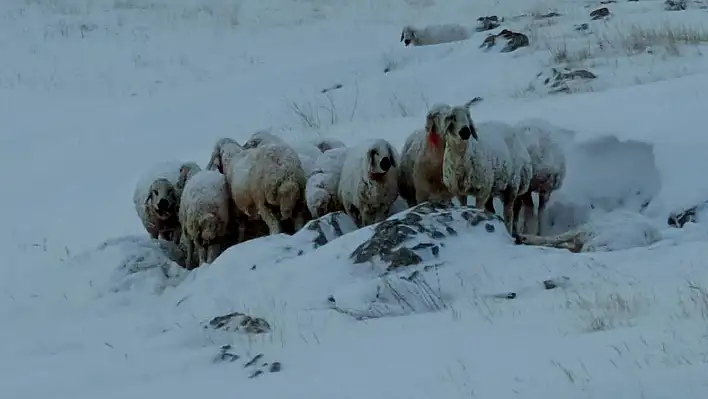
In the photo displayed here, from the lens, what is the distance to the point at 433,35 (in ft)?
70.9

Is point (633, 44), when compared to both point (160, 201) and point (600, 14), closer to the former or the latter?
point (600, 14)

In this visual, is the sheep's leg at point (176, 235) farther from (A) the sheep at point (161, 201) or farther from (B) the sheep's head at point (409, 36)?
(B) the sheep's head at point (409, 36)

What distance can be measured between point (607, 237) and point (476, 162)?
1345 millimetres

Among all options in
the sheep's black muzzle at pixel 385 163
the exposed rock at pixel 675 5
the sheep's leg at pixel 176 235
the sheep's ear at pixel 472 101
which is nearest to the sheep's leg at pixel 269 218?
the sheep's black muzzle at pixel 385 163

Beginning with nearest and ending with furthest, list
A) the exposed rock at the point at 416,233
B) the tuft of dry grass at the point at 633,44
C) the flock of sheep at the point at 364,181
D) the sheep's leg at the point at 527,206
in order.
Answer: the exposed rock at the point at 416,233
the flock of sheep at the point at 364,181
the sheep's leg at the point at 527,206
the tuft of dry grass at the point at 633,44

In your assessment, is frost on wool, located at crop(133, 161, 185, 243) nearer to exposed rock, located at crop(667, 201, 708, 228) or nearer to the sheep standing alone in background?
the sheep standing alone in background

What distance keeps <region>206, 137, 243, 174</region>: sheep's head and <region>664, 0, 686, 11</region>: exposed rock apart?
1194 centimetres

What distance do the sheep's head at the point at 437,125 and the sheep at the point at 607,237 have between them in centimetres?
108

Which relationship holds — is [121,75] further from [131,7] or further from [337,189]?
[337,189]

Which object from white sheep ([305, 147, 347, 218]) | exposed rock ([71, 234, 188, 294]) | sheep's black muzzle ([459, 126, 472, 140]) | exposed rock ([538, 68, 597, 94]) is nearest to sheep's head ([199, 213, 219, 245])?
exposed rock ([71, 234, 188, 294])

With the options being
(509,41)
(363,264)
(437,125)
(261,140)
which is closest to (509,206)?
(437,125)

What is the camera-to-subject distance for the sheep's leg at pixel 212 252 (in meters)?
10.0

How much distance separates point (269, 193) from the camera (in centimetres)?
961

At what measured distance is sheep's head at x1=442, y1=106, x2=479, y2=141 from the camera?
8.69m
